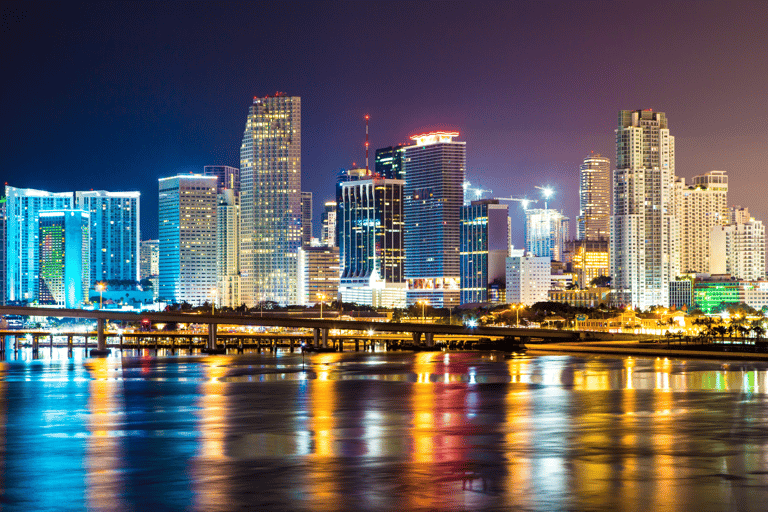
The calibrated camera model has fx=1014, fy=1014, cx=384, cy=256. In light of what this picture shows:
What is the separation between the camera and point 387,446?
33281mm

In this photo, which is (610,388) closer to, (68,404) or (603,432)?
(603,432)

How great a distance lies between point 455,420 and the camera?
40.9 metres

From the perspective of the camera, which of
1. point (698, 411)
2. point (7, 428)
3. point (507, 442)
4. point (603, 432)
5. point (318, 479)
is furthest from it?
point (698, 411)

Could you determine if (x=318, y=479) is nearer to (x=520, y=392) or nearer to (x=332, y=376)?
(x=520, y=392)

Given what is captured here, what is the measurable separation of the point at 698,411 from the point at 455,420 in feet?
36.9

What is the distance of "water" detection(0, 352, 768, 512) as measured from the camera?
24.3 m

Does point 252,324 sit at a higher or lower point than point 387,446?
higher

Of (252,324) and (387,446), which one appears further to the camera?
(252,324)

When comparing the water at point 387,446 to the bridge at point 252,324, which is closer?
the water at point 387,446

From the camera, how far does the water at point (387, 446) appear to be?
24297mm

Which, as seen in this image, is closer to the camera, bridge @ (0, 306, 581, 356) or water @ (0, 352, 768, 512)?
water @ (0, 352, 768, 512)

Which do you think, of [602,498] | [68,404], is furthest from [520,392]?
[602,498]

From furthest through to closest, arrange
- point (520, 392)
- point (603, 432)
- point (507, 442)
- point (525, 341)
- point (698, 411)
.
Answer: point (525, 341), point (520, 392), point (698, 411), point (603, 432), point (507, 442)

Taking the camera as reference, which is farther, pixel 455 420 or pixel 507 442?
pixel 455 420
